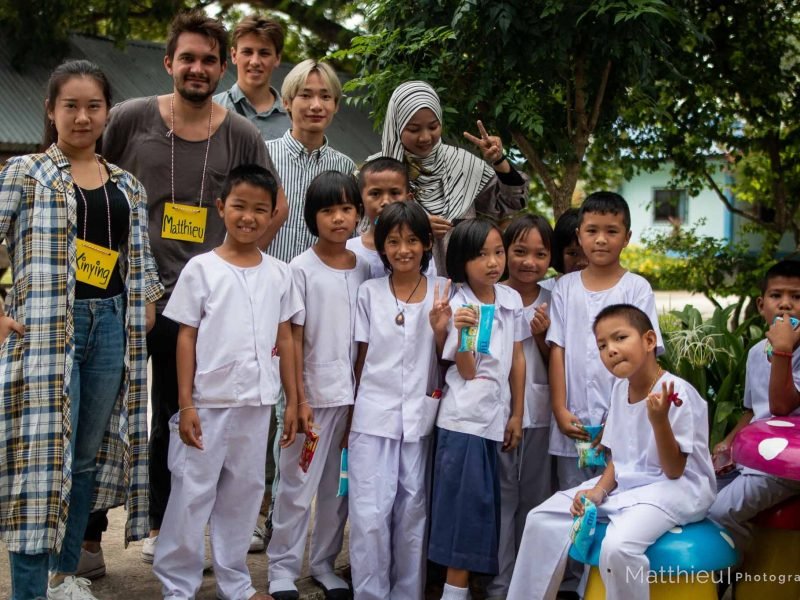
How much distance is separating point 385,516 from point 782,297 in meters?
1.81

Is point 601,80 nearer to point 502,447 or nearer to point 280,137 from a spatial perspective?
point 280,137

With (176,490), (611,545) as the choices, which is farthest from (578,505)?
(176,490)

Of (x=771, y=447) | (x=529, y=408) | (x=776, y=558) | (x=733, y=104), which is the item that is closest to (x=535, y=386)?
(x=529, y=408)

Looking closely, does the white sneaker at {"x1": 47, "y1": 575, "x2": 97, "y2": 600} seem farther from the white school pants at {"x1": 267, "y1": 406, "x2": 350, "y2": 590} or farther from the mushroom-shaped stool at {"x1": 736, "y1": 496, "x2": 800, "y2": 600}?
the mushroom-shaped stool at {"x1": 736, "y1": 496, "x2": 800, "y2": 600}

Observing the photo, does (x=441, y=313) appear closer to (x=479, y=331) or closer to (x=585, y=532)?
(x=479, y=331)

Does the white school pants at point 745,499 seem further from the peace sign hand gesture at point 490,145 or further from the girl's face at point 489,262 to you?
the peace sign hand gesture at point 490,145

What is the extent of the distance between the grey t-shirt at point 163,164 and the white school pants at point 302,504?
86 centimetres

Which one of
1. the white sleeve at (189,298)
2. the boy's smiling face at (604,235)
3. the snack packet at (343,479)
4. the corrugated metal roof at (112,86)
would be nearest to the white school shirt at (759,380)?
the boy's smiling face at (604,235)

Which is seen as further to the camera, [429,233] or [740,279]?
[740,279]

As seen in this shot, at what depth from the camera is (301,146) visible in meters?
4.49

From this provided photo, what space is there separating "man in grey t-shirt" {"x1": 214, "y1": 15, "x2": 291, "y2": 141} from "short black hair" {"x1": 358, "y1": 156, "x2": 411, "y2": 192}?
0.94 metres

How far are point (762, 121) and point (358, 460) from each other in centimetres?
470

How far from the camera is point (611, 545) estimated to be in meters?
3.12

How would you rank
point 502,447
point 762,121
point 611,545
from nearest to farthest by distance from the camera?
point 611,545 → point 502,447 → point 762,121
